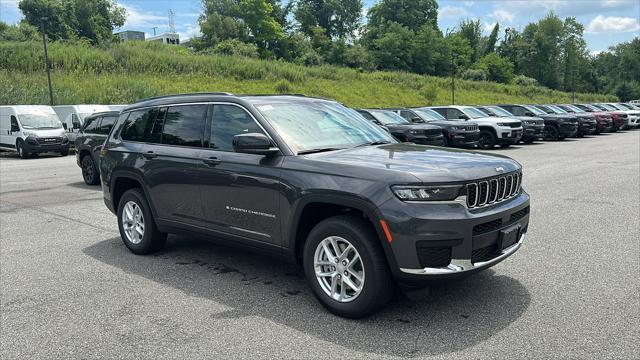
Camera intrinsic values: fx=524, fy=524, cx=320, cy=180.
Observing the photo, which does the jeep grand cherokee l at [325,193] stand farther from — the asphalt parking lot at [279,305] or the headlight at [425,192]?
the asphalt parking lot at [279,305]

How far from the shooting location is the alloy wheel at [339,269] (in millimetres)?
3992

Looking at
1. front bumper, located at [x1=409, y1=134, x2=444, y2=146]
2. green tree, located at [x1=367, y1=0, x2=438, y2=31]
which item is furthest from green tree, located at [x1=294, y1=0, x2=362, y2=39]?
front bumper, located at [x1=409, y1=134, x2=444, y2=146]

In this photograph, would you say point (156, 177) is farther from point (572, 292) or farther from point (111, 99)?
point (111, 99)

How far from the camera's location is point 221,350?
358 centimetres

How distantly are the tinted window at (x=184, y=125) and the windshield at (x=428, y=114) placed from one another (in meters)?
14.8

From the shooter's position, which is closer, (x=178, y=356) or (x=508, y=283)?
(x=178, y=356)

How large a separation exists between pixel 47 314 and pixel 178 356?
1.54 metres

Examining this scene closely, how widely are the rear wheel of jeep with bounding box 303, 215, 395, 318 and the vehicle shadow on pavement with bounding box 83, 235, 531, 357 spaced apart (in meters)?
0.14

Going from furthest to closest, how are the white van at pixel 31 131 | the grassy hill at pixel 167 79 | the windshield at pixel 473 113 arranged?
the grassy hill at pixel 167 79 < the white van at pixel 31 131 < the windshield at pixel 473 113

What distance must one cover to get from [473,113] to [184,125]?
17.7 meters

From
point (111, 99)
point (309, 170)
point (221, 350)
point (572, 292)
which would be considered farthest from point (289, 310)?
point (111, 99)

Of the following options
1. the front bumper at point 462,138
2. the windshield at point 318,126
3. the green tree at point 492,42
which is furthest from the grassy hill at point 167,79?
the green tree at point 492,42

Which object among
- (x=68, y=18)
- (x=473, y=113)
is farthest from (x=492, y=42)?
(x=473, y=113)

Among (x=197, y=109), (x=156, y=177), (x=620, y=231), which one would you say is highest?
(x=197, y=109)
